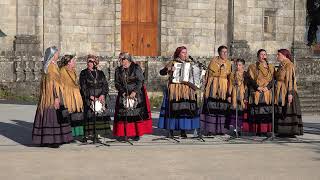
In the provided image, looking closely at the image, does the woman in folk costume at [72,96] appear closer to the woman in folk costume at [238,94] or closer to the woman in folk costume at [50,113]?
the woman in folk costume at [50,113]

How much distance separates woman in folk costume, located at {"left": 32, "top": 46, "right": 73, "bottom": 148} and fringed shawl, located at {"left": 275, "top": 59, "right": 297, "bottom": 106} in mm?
4368

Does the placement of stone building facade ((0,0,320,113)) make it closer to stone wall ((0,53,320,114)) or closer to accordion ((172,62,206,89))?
stone wall ((0,53,320,114))

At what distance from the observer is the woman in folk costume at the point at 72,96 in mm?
10930

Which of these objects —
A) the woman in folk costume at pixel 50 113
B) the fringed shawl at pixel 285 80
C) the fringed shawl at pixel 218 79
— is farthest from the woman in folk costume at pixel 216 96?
the woman in folk costume at pixel 50 113

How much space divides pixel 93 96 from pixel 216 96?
2622 mm

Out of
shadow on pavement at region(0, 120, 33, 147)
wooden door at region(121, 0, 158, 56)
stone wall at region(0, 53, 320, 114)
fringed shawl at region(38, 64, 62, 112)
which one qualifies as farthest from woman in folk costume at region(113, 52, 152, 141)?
wooden door at region(121, 0, 158, 56)

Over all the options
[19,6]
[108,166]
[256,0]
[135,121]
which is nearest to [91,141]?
[135,121]

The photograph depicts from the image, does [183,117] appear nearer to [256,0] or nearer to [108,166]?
[108,166]

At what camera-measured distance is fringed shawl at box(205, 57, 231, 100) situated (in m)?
12.3

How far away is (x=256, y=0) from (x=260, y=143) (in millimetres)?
14556

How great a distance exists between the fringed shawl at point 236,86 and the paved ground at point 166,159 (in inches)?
32.0

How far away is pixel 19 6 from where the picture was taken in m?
21.5

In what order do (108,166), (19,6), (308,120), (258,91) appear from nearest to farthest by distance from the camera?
(108,166) < (258,91) < (308,120) < (19,6)

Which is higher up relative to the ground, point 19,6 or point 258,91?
point 19,6
